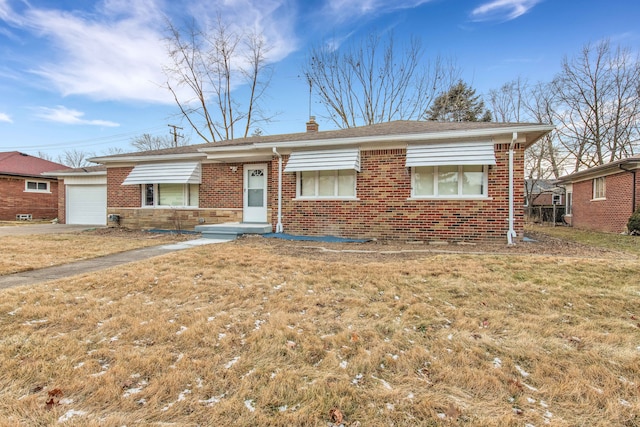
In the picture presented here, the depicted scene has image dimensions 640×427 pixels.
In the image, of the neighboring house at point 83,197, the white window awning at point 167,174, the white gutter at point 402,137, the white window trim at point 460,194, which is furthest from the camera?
the neighboring house at point 83,197

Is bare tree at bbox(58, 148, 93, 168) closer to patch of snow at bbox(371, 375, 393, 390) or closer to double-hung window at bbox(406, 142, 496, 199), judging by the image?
double-hung window at bbox(406, 142, 496, 199)

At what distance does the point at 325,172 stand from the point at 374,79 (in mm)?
16041

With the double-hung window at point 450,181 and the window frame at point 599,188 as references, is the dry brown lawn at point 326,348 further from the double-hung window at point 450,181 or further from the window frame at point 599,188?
the window frame at point 599,188

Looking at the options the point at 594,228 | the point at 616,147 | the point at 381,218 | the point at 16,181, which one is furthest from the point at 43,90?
the point at 616,147

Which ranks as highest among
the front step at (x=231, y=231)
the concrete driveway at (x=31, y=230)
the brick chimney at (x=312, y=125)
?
the brick chimney at (x=312, y=125)

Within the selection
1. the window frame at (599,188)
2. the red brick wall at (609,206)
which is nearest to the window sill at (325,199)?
the red brick wall at (609,206)

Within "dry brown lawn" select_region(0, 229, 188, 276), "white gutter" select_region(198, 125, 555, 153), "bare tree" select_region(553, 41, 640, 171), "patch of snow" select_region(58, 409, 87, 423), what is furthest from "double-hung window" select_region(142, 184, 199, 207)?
"bare tree" select_region(553, 41, 640, 171)

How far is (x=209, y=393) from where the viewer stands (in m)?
2.13

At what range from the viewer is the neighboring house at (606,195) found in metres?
12.2

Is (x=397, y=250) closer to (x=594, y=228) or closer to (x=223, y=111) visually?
(x=594, y=228)

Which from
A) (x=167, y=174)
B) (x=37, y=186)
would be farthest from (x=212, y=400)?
(x=37, y=186)

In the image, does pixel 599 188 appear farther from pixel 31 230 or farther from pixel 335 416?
pixel 31 230

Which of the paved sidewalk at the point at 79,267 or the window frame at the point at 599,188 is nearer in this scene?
the paved sidewalk at the point at 79,267

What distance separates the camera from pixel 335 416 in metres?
1.91
